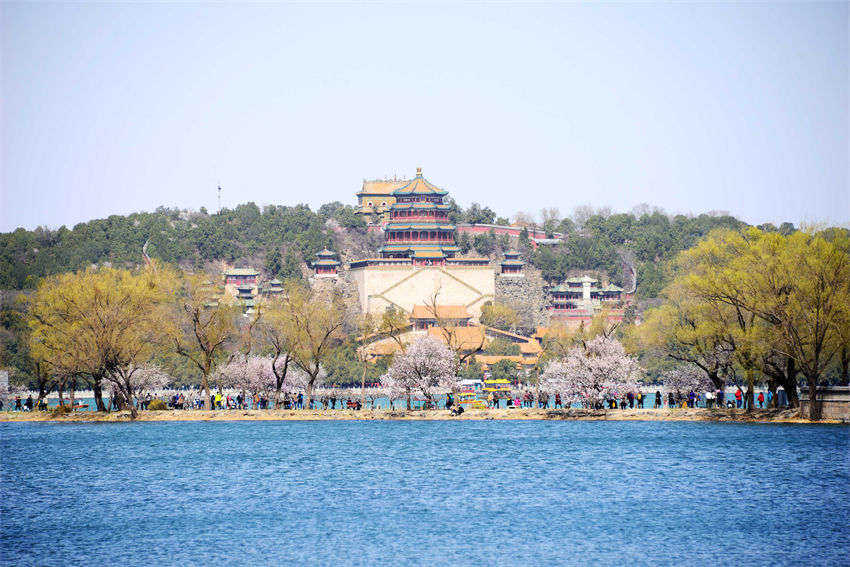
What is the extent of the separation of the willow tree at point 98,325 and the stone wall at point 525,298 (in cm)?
7375

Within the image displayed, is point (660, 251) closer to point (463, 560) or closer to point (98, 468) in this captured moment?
point (98, 468)

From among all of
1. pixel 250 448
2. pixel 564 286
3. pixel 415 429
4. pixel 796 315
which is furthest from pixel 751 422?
pixel 564 286

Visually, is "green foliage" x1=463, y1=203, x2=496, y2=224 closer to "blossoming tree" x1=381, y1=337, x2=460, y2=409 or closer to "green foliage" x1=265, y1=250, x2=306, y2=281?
"green foliage" x1=265, y1=250, x2=306, y2=281

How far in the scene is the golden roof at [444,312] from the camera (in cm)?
13125

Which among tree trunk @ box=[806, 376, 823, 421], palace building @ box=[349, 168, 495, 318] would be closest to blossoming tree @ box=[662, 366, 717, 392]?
tree trunk @ box=[806, 376, 823, 421]

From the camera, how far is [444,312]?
132875 mm

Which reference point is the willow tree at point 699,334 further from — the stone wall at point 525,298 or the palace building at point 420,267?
the palace building at point 420,267

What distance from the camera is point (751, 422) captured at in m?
59.0

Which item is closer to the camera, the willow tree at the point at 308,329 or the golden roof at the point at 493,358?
the willow tree at the point at 308,329

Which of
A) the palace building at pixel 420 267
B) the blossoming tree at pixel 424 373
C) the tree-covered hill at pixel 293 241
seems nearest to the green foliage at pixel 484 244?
the tree-covered hill at pixel 293 241

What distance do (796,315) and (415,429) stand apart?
64.8 feet

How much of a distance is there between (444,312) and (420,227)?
55.5ft

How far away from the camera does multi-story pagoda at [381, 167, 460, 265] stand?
473 feet

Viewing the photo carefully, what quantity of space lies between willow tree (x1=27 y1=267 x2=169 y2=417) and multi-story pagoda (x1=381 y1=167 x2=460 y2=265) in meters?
73.9
